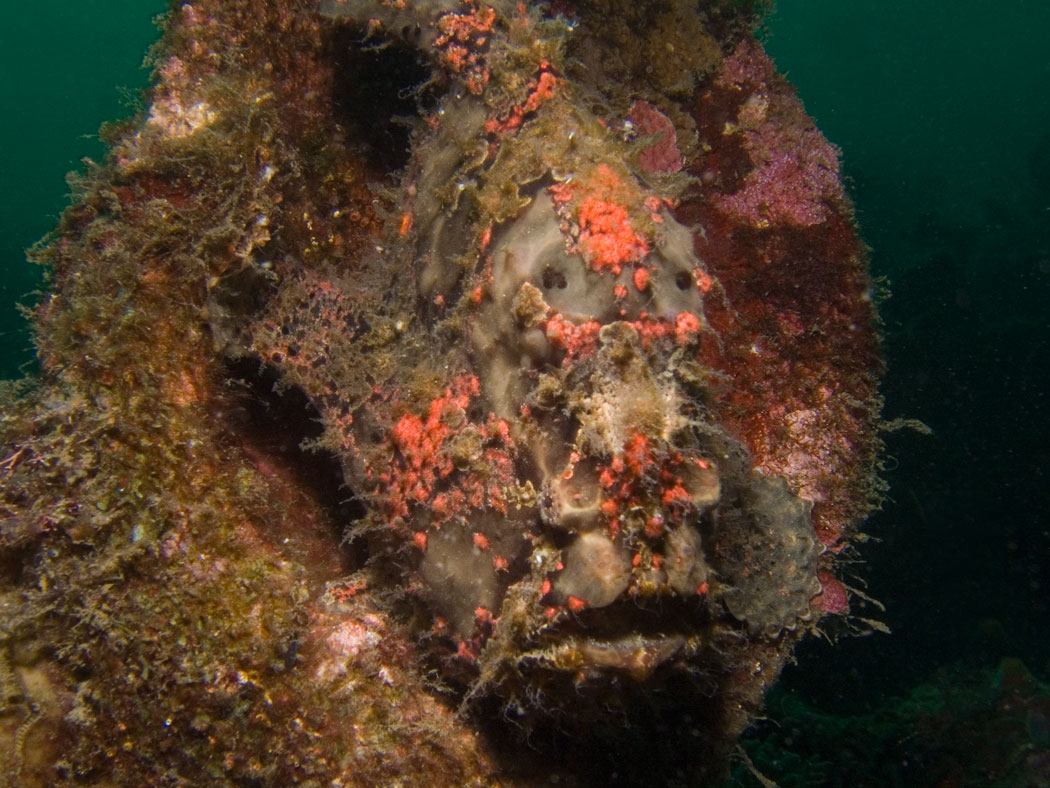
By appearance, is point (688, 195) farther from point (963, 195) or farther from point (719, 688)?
point (963, 195)

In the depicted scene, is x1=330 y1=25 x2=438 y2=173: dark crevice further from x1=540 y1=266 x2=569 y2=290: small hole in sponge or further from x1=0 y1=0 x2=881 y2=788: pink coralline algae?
x1=540 y1=266 x2=569 y2=290: small hole in sponge

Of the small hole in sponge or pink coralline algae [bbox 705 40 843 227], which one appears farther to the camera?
pink coralline algae [bbox 705 40 843 227]

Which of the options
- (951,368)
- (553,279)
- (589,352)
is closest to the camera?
(589,352)

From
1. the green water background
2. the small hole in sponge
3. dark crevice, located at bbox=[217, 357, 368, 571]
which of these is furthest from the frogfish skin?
the green water background

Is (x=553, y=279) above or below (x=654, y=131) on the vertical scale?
below

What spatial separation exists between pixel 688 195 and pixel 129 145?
3420mm

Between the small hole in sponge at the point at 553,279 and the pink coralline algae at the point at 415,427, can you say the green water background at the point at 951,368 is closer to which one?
the pink coralline algae at the point at 415,427

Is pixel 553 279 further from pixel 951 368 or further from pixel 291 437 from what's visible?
pixel 951 368

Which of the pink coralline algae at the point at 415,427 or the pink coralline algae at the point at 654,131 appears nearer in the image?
the pink coralline algae at the point at 415,427

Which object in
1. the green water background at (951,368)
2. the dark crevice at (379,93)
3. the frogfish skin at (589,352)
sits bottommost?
the green water background at (951,368)

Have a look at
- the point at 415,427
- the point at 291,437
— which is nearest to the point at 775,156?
the point at 415,427

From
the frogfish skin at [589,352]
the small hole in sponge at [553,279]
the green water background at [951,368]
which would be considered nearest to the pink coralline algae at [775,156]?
the frogfish skin at [589,352]

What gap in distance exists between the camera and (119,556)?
2.45m

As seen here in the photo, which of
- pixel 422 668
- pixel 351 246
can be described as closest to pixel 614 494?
pixel 422 668
